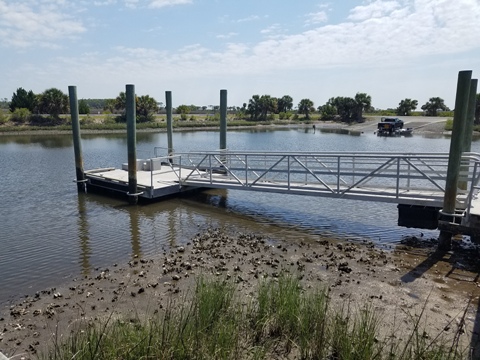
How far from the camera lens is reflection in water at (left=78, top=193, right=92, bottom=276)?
967 centimetres

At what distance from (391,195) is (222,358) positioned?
8381 mm

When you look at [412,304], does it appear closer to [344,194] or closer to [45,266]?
[344,194]

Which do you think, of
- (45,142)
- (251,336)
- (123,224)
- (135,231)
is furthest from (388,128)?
(251,336)

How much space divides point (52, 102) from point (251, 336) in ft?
237

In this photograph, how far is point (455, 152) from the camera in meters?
9.48

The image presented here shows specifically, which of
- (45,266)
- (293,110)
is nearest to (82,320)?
(45,266)

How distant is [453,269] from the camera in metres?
8.81

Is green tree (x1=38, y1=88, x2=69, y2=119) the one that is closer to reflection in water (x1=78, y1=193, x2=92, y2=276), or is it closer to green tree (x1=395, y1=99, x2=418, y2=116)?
reflection in water (x1=78, y1=193, x2=92, y2=276)

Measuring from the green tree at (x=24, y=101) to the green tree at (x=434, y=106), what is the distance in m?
81.0

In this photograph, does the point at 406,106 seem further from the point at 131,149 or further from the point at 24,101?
the point at 131,149

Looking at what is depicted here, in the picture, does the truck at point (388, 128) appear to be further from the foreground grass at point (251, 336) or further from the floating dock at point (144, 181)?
the foreground grass at point (251, 336)

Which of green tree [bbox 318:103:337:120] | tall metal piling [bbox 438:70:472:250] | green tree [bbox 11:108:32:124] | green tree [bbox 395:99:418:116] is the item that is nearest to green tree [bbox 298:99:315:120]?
green tree [bbox 318:103:337:120]

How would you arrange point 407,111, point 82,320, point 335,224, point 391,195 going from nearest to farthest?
1. point 82,320
2. point 391,195
3. point 335,224
4. point 407,111

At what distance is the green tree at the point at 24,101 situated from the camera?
2739 inches
